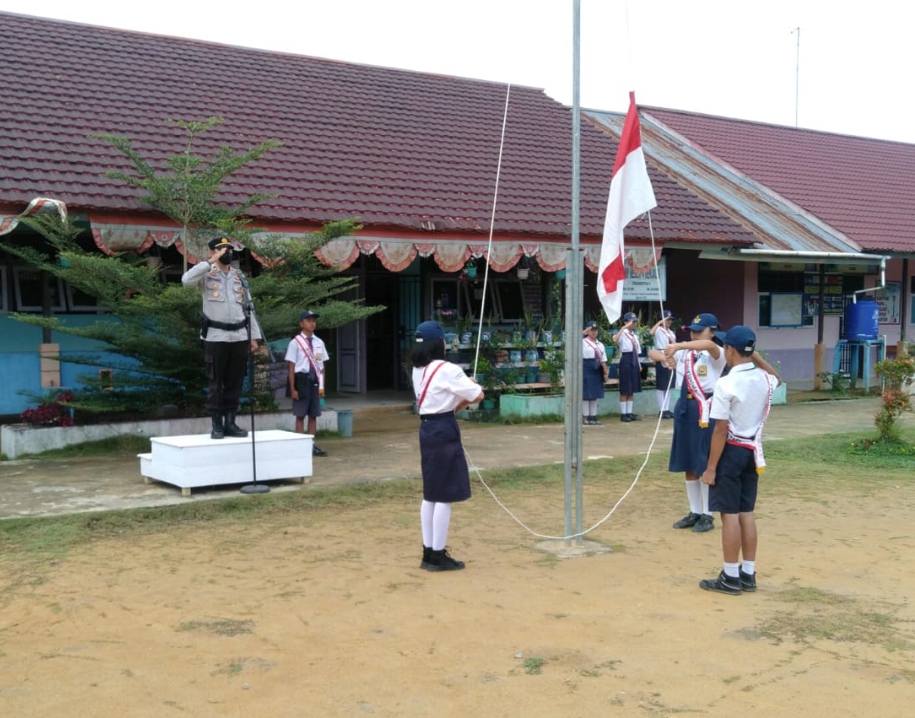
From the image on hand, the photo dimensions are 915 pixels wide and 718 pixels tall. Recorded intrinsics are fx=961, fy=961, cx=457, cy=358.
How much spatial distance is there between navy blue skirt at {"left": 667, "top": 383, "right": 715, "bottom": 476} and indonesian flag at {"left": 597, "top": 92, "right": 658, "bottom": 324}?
115 centimetres

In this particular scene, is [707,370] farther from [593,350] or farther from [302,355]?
[593,350]

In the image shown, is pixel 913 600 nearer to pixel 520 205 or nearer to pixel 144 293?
pixel 144 293

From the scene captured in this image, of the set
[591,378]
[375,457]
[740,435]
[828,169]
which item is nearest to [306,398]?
[375,457]

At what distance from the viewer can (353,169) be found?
1470 centimetres

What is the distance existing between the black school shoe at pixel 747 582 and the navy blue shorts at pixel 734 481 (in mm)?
411

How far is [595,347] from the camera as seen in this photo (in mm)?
14008

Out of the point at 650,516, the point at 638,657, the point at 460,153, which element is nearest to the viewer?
the point at 638,657

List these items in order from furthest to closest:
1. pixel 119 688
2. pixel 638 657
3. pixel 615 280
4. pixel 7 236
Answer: pixel 7 236, pixel 615 280, pixel 638 657, pixel 119 688

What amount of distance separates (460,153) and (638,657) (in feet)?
41.7

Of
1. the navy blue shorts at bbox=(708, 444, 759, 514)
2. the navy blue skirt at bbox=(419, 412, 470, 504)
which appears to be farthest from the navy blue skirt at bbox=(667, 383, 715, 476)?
the navy blue skirt at bbox=(419, 412, 470, 504)

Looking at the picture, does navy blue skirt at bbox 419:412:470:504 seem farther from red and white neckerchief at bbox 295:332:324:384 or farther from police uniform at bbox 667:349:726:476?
red and white neckerchief at bbox 295:332:324:384

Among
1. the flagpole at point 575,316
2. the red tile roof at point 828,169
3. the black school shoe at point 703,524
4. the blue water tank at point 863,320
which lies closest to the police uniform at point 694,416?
the black school shoe at point 703,524

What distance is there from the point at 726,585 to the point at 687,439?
1860 mm

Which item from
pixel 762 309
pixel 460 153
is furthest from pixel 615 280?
pixel 762 309
